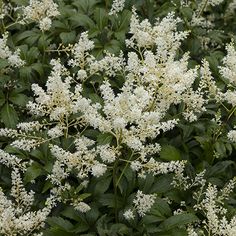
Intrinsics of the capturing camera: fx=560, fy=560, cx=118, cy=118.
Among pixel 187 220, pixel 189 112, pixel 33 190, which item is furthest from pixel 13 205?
pixel 189 112

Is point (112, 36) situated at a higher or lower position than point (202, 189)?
higher

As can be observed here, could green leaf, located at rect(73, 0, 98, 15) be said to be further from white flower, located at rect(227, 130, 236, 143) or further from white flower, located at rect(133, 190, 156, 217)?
white flower, located at rect(133, 190, 156, 217)

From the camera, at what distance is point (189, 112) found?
421 cm

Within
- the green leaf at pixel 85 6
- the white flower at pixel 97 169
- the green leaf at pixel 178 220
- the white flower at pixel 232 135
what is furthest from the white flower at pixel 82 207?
the green leaf at pixel 85 6

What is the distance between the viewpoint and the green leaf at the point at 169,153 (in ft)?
13.4

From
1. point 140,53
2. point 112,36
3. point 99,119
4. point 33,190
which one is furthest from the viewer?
point 112,36

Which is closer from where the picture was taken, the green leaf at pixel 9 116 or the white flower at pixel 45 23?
the green leaf at pixel 9 116

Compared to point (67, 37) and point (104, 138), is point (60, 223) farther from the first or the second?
point (67, 37)

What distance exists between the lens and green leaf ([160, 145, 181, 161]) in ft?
13.4

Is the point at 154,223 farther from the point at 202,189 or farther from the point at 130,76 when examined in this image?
the point at 130,76

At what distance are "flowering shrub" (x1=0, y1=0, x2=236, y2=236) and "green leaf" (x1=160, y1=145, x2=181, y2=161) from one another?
0.01 meters

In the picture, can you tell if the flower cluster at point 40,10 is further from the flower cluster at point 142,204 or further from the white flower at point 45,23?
the flower cluster at point 142,204

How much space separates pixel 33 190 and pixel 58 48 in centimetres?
124

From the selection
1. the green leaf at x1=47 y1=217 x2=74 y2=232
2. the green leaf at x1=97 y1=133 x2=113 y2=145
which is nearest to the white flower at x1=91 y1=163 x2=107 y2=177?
the green leaf at x1=97 y1=133 x2=113 y2=145
